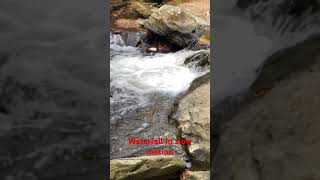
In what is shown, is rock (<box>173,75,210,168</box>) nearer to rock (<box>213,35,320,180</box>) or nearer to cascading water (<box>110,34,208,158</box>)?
cascading water (<box>110,34,208,158</box>)

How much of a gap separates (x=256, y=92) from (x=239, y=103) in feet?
0.38

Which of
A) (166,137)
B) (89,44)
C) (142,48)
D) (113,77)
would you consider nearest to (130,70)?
(113,77)

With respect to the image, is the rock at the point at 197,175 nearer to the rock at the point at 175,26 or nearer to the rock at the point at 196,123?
the rock at the point at 196,123

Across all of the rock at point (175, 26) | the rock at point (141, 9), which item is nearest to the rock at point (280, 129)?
the rock at point (175, 26)

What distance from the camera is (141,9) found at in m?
12.0

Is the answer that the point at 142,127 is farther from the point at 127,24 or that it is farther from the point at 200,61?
the point at 127,24

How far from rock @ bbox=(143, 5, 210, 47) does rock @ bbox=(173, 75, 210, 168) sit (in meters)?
3.66

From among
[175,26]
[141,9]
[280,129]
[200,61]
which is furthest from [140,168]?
[141,9]

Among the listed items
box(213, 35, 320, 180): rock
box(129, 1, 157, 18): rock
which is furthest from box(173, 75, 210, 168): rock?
box(129, 1, 157, 18): rock

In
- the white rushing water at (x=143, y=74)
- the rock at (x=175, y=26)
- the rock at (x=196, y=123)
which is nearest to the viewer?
the rock at (x=196, y=123)

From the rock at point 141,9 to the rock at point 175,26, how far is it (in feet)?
6.79

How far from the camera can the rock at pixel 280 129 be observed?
5.26 feet

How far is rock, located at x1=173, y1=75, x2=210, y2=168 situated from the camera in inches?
177

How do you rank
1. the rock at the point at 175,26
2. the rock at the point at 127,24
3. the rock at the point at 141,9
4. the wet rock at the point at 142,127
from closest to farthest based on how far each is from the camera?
the wet rock at the point at 142,127 → the rock at the point at 175,26 → the rock at the point at 127,24 → the rock at the point at 141,9
